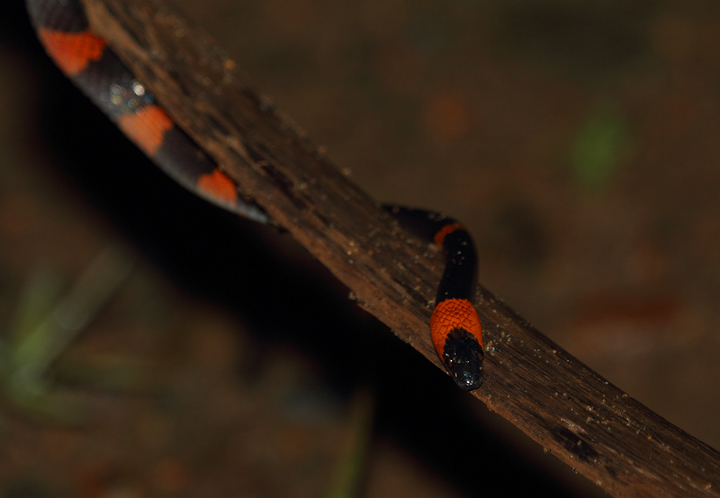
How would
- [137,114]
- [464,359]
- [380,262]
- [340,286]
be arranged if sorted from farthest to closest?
[340,286]
[137,114]
[380,262]
[464,359]

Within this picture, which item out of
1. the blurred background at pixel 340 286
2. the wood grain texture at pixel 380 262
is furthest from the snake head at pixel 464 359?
the blurred background at pixel 340 286

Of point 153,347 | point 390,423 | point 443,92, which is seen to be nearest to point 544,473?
point 390,423

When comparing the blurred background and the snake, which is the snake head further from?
the blurred background

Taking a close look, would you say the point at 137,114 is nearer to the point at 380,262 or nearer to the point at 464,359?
the point at 380,262

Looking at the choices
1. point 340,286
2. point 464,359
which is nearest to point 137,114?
point 464,359

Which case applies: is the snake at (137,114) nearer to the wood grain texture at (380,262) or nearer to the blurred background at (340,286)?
the wood grain texture at (380,262)

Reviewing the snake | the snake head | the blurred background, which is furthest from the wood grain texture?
the blurred background
